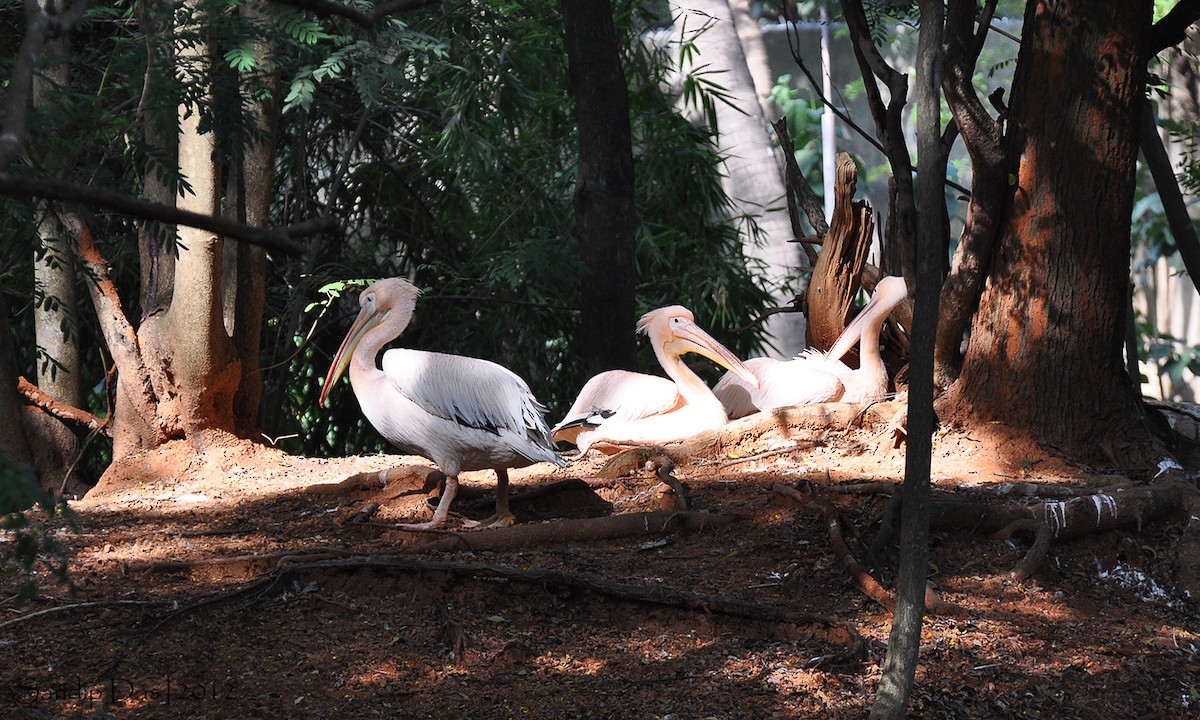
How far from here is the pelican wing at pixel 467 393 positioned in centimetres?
495

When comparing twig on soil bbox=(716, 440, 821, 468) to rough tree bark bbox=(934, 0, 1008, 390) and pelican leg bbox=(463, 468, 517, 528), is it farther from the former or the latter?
pelican leg bbox=(463, 468, 517, 528)

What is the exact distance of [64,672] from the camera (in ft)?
10.9

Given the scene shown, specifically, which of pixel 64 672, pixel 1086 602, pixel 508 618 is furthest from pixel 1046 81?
pixel 64 672

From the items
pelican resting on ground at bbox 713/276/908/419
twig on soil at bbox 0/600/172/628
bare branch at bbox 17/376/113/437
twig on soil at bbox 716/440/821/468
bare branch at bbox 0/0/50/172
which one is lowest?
twig on soil at bbox 0/600/172/628

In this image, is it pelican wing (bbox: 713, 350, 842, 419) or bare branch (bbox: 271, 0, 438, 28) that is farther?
pelican wing (bbox: 713, 350, 842, 419)

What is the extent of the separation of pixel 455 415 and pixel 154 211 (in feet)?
11.6

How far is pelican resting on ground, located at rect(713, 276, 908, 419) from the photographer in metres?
6.90

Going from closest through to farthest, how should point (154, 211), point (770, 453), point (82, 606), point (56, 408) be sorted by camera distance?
point (154, 211), point (82, 606), point (770, 453), point (56, 408)

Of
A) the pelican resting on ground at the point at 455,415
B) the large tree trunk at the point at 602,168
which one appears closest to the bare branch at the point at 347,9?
the pelican resting on ground at the point at 455,415

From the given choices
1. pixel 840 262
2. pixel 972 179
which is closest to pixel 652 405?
pixel 840 262

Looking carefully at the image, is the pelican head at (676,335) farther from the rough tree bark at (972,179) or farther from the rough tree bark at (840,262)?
the rough tree bark at (972,179)

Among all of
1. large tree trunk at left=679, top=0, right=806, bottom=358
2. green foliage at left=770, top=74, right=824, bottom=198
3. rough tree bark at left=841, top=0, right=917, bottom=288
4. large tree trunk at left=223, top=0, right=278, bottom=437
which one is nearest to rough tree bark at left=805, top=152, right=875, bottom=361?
rough tree bark at left=841, top=0, right=917, bottom=288

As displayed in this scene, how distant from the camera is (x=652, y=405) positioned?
21.5 ft

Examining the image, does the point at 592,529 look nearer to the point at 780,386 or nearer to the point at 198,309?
the point at 780,386
